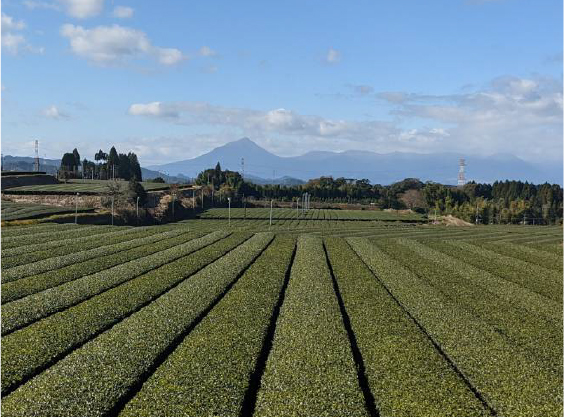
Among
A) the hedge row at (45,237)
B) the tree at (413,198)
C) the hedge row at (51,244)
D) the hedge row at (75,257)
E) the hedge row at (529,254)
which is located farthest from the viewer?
the tree at (413,198)

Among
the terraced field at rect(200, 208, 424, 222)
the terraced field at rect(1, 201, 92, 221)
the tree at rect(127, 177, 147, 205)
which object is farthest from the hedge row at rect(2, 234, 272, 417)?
the terraced field at rect(200, 208, 424, 222)

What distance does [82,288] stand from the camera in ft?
74.8

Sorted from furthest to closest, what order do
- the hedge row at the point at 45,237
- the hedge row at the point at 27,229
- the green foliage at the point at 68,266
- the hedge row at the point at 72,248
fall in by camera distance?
the hedge row at the point at 27,229 → the hedge row at the point at 45,237 → the hedge row at the point at 72,248 → the green foliage at the point at 68,266

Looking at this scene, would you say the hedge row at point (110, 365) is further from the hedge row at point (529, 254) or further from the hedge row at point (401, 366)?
the hedge row at point (529, 254)

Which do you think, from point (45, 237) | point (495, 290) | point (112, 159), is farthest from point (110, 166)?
point (495, 290)

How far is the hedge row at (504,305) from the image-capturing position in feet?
57.9

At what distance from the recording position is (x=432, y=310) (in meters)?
21.4

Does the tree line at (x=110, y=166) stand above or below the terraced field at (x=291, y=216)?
above

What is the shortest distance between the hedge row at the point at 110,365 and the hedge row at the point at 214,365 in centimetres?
58

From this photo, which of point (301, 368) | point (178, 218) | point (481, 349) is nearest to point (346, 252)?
point (481, 349)

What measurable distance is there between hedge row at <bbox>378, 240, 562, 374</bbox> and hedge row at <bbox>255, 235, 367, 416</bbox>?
20.8 ft

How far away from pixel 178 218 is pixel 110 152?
87.2 m

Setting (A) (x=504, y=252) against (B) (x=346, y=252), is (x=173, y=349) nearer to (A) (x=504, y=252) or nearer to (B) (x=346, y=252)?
(B) (x=346, y=252)

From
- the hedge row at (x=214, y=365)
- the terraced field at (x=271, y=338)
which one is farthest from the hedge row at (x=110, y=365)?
the hedge row at (x=214, y=365)
